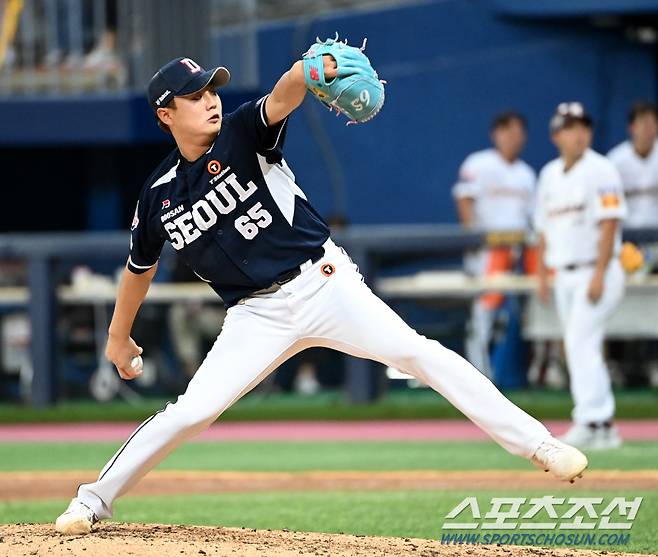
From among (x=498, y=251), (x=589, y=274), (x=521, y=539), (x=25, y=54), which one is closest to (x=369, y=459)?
(x=589, y=274)

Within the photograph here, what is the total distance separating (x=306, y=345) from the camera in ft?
17.0

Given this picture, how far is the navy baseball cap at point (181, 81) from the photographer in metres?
5.10

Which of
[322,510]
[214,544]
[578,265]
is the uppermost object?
[578,265]

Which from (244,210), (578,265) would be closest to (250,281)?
(244,210)

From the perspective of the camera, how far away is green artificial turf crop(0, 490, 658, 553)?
234 inches

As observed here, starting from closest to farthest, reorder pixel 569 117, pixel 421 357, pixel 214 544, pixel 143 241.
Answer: pixel 214 544 < pixel 421 357 < pixel 143 241 < pixel 569 117

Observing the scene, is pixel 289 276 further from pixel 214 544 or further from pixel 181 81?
Answer: pixel 214 544

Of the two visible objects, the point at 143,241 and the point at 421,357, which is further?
the point at 143,241

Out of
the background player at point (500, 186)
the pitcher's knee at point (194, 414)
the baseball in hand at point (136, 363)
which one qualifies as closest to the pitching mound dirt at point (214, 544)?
the pitcher's knee at point (194, 414)

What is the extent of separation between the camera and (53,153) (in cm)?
1648

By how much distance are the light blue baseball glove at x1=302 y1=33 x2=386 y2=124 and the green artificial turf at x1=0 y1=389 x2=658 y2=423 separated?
641 centimetres

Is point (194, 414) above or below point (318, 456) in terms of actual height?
above

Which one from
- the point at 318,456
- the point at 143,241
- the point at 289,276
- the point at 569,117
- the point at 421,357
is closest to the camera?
the point at 421,357

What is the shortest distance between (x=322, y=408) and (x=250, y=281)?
6.45 m
